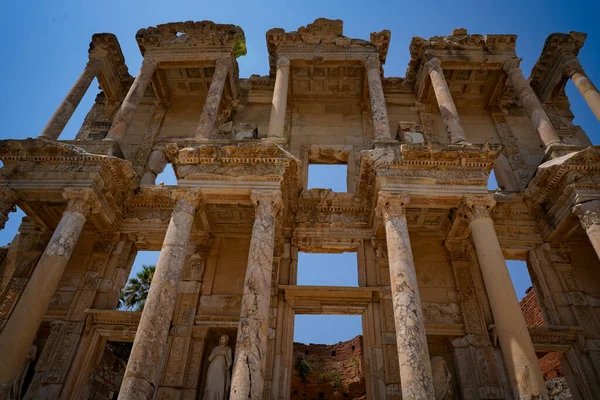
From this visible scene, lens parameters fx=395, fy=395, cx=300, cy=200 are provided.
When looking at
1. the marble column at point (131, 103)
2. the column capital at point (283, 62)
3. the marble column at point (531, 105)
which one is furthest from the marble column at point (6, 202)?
the marble column at point (531, 105)

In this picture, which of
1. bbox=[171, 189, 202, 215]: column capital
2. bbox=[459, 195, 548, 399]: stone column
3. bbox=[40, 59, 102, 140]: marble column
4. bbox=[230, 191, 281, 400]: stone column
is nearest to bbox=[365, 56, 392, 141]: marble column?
bbox=[459, 195, 548, 399]: stone column

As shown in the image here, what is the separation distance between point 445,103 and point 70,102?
501 inches

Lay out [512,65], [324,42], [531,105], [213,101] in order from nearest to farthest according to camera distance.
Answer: [213,101]
[531,105]
[512,65]
[324,42]

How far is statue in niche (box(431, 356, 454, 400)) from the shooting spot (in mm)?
9672

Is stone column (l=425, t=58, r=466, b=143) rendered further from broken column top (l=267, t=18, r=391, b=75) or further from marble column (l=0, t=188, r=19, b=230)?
marble column (l=0, t=188, r=19, b=230)

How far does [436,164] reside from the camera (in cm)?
1066

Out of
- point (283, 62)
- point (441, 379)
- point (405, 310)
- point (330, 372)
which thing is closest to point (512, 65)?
point (283, 62)

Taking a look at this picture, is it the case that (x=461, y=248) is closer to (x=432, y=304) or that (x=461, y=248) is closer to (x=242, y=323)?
(x=432, y=304)

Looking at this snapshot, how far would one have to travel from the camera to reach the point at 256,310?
8.29 m

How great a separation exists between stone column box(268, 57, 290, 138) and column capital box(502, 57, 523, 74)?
8.16 m

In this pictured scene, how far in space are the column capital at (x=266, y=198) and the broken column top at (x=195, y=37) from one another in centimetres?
762

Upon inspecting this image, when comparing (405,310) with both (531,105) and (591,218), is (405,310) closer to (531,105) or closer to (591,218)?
(591,218)

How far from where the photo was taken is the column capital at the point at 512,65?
1455 cm

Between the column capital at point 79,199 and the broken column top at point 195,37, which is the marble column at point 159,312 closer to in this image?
the column capital at point 79,199
